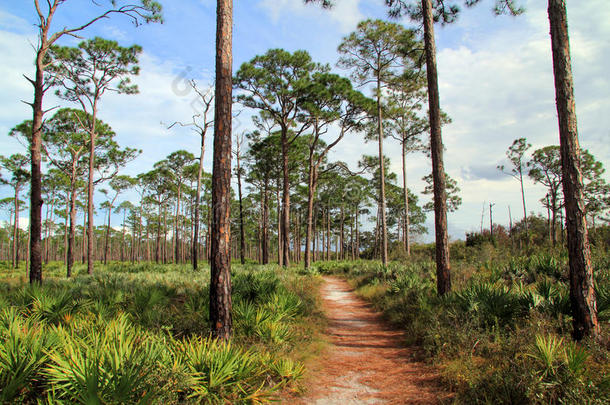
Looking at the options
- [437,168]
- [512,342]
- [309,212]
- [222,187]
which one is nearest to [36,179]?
[222,187]

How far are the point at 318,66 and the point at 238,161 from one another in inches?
491

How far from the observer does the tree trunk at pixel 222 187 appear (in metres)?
5.54

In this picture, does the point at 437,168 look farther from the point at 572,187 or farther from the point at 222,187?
the point at 222,187

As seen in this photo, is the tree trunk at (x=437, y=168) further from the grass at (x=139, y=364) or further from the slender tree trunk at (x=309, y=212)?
the slender tree trunk at (x=309, y=212)

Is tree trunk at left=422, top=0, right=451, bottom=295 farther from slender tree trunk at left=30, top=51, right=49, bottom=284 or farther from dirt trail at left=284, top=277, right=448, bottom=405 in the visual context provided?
slender tree trunk at left=30, top=51, right=49, bottom=284

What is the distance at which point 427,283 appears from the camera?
10578 mm

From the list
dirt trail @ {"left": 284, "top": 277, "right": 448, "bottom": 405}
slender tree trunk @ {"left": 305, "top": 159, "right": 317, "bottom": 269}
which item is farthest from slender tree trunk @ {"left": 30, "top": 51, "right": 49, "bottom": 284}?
slender tree trunk @ {"left": 305, "top": 159, "right": 317, "bottom": 269}

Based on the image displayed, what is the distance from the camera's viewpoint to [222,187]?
574 centimetres

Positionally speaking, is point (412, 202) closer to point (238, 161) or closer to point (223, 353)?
point (238, 161)

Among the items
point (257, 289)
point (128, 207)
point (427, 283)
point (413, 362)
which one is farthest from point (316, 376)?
point (128, 207)

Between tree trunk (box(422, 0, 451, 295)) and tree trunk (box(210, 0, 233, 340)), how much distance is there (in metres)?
5.84

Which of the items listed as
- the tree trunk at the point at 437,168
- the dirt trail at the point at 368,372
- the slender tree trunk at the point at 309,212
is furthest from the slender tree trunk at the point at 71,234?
the tree trunk at the point at 437,168

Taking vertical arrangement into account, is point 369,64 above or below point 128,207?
above

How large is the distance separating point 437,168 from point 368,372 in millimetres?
5992
